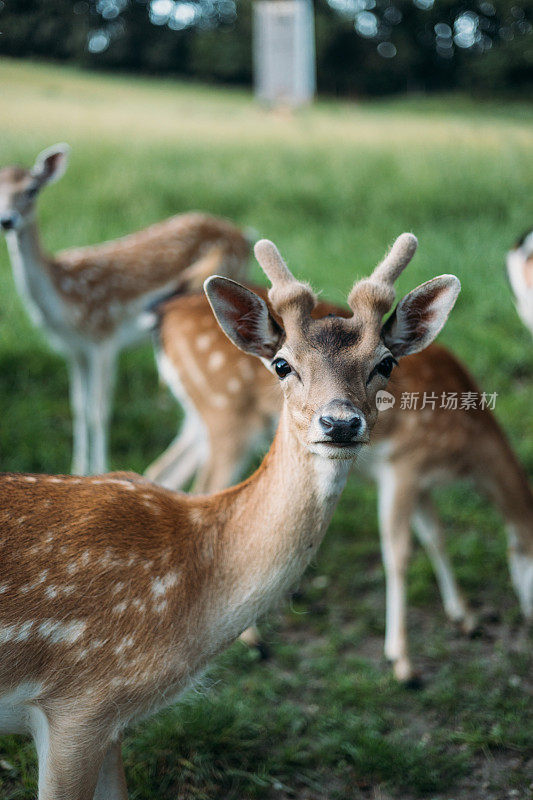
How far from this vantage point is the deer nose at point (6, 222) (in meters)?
4.44

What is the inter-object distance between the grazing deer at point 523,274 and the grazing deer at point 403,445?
5.50 ft

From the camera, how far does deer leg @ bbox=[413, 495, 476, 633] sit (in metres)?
3.73

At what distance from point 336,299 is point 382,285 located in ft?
14.7

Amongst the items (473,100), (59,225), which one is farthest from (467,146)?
(59,225)

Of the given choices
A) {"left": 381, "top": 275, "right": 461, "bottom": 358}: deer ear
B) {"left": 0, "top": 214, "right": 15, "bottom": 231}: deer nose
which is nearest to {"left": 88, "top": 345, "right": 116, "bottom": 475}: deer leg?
{"left": 0, "top": 214, "right": 15, "bottom": 231}: deer nose

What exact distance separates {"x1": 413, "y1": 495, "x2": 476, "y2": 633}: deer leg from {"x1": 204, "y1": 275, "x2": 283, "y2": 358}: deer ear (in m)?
1.84

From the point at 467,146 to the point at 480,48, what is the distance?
113cm

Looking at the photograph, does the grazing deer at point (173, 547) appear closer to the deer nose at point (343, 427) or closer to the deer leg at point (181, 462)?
the deer nose at point (343, 427)

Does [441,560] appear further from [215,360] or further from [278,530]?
[278,530]

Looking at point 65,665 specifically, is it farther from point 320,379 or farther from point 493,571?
point 493,571

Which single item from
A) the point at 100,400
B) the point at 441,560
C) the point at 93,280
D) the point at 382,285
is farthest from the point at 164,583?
the point at 93,280

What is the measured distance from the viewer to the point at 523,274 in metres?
5.34

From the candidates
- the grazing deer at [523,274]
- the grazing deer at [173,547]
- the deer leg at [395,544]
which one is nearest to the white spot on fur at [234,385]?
the deer leg at [395,544]

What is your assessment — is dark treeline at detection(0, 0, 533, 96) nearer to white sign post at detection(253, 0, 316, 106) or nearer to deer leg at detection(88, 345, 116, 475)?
white sign post at detection(253, 0, 316, 106)
